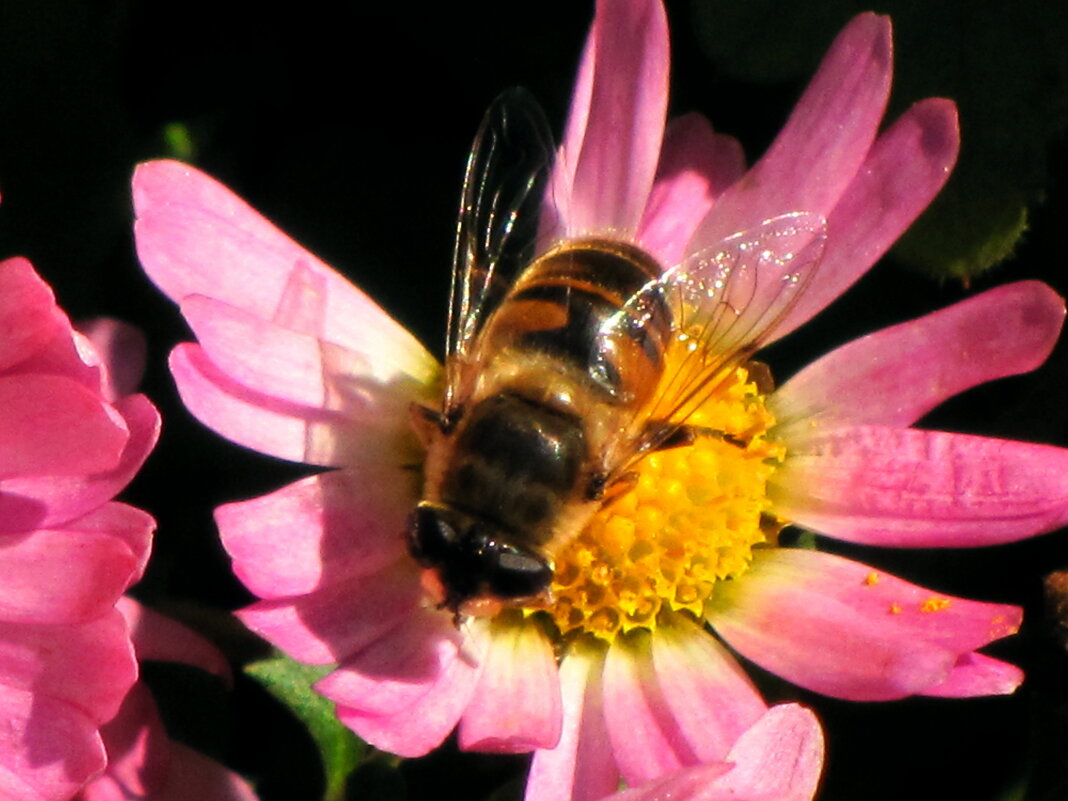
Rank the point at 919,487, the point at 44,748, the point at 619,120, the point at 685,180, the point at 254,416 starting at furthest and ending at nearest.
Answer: the point at 685,180, the point at 619,120, the point at 919,487, the point at 254,416, the point at 44,748

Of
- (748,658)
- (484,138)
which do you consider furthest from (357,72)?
(748,658)

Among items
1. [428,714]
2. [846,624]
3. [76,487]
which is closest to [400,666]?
[428,714]

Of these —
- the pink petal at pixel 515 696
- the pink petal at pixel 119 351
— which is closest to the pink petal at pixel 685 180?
the pink petal at pixel 515 696

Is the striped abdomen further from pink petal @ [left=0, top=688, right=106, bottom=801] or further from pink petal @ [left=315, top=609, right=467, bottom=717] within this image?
pink petal @ [left=0, top=688, right=106, bottom=801]

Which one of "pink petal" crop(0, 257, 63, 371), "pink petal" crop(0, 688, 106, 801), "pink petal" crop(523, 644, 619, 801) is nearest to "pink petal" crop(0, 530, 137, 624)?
"pink petal" crop(0, 688, 106, 801)

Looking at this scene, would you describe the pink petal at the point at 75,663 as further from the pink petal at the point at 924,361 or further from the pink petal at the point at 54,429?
the pink petal at the point at 924,361

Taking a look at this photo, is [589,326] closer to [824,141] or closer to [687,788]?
[824,141]

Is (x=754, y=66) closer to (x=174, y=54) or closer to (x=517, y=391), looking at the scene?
(x=517, y=391)
